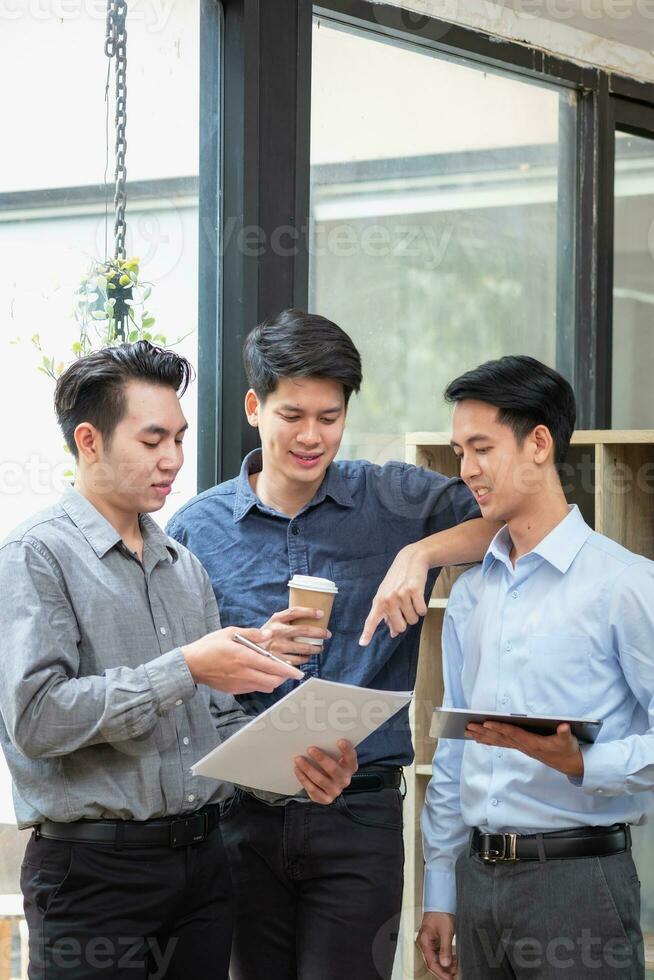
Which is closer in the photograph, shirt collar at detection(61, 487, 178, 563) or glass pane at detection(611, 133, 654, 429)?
shirt collar at detection(61, 487, 178, 563)

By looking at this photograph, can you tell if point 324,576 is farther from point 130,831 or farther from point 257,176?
point 257,176

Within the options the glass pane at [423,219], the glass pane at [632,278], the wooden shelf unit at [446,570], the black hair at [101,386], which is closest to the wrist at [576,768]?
the black hair at [101,386]

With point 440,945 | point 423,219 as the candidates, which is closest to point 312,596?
point 440,945

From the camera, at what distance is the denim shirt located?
6.98 feet

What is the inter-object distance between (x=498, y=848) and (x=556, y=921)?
143mm

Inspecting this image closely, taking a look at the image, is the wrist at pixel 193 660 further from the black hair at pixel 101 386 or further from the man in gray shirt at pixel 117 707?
the black hair at pixel 101 386

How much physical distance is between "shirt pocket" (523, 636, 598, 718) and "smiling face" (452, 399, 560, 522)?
248 mm

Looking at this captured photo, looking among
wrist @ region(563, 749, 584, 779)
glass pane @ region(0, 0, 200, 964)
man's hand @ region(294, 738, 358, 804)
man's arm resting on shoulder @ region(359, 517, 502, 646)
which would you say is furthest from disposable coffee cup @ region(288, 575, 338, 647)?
glass pane @ region(0, 0, 200, 964)

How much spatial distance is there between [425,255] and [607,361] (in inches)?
28.6

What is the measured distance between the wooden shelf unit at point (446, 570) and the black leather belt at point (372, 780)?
0.87 metres

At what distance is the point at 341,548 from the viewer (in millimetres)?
2191

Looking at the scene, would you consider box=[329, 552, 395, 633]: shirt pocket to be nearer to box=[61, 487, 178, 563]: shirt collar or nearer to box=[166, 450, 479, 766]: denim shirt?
box=[166, 450, 479, 766]: denim shirt

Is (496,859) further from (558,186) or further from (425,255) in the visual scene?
(558,186)

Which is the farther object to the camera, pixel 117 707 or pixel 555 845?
pixel 555 845
